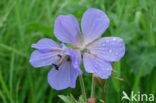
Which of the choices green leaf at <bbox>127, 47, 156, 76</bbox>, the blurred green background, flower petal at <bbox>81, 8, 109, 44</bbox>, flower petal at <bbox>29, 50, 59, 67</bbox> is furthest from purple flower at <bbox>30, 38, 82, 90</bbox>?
green leaf at <bbox>127, 47, 156, 76</bbox>

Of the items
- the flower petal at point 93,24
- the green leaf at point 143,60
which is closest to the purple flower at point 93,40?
the flower petal at point 93,24

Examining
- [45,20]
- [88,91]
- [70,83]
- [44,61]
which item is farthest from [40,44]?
[45,20]

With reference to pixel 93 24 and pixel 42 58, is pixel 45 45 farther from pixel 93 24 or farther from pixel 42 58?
pixel 93 24

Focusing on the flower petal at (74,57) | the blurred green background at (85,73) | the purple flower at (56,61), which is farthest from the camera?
the blurred green background at (85,73)

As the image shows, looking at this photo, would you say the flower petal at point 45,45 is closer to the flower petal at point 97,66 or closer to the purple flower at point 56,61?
the purple flower at point 56,61

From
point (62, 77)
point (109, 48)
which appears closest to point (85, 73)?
point (62, 77)

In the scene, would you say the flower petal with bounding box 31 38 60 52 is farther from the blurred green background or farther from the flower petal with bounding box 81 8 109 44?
the blurred green background
